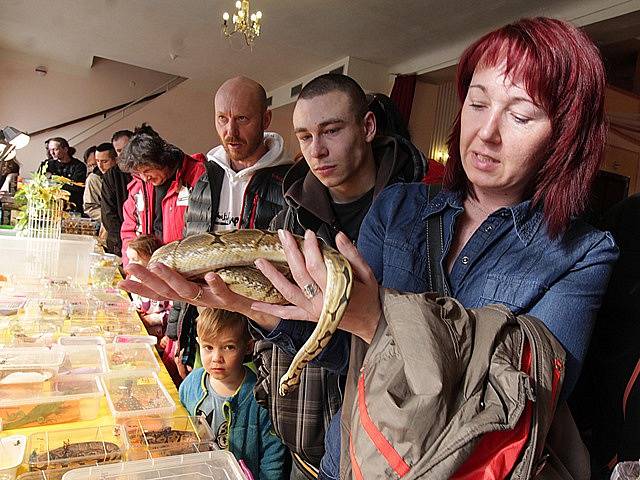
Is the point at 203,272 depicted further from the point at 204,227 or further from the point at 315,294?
the point at 204,227

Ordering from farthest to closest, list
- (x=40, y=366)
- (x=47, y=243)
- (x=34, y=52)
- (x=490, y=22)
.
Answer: (x=34, y=52), (x=490, y=22), (x=47, y=243), (x=40, y=366)

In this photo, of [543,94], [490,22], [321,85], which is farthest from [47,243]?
[490,22]

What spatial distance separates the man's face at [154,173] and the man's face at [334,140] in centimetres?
225

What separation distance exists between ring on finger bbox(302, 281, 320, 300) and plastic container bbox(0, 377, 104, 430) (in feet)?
5.02

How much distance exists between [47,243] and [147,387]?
2940 mm

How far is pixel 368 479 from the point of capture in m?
0.79

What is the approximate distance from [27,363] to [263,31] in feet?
24.6

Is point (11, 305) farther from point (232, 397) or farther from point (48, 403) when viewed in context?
point (232, 397)

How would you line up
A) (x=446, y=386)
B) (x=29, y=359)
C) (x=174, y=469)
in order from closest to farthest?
(x=446, y=386) < (x=174, y=469) < (x=29, y=359)

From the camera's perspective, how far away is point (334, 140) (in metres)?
2.09

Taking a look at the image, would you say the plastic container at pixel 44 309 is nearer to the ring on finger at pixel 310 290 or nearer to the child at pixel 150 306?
the child at pixel 150 306

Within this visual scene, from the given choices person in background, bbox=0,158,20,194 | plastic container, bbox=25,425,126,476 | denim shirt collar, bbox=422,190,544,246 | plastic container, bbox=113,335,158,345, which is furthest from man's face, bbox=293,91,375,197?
person in background, bbox=0,158,20,194

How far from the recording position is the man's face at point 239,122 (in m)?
3.09

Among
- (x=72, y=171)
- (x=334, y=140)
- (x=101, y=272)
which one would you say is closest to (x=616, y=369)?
(x=334, y=140)
